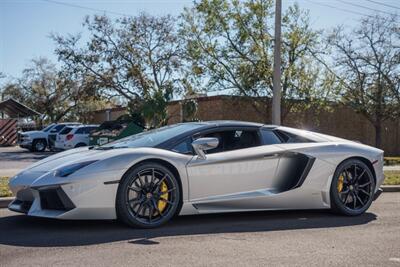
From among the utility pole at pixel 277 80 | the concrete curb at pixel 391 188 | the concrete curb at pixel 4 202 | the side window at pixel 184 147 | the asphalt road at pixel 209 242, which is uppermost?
the utility pole at pixel 277 80

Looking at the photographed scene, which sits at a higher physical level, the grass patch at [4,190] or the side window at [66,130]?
the side window at [66,130]

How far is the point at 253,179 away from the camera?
6.52 meters

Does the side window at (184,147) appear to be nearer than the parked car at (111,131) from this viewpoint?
Yes

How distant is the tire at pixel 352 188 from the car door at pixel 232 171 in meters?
0.98

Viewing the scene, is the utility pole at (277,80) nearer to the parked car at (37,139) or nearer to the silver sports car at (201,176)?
the silver sports car at (201,176)

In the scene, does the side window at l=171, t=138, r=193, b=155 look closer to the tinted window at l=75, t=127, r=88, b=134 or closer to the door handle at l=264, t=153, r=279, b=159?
the door handle at l=264, t=153, r=279, b=159

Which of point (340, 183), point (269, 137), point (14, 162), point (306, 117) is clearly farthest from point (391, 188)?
point (306, 117)

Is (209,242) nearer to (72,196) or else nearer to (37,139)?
(72,196)

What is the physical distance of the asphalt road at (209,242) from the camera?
4602 millimetres

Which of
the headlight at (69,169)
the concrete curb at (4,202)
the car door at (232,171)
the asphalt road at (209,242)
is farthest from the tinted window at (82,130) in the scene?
the headlight at (69,169)

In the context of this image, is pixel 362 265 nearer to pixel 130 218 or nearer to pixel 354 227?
pixel 354 227

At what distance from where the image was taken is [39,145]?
28.5m

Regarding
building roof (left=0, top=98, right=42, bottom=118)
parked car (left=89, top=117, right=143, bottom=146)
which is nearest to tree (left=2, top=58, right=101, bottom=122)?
building roof (left=0, top=98, right=42, bottom=118)

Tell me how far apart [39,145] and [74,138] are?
4.60 metres
